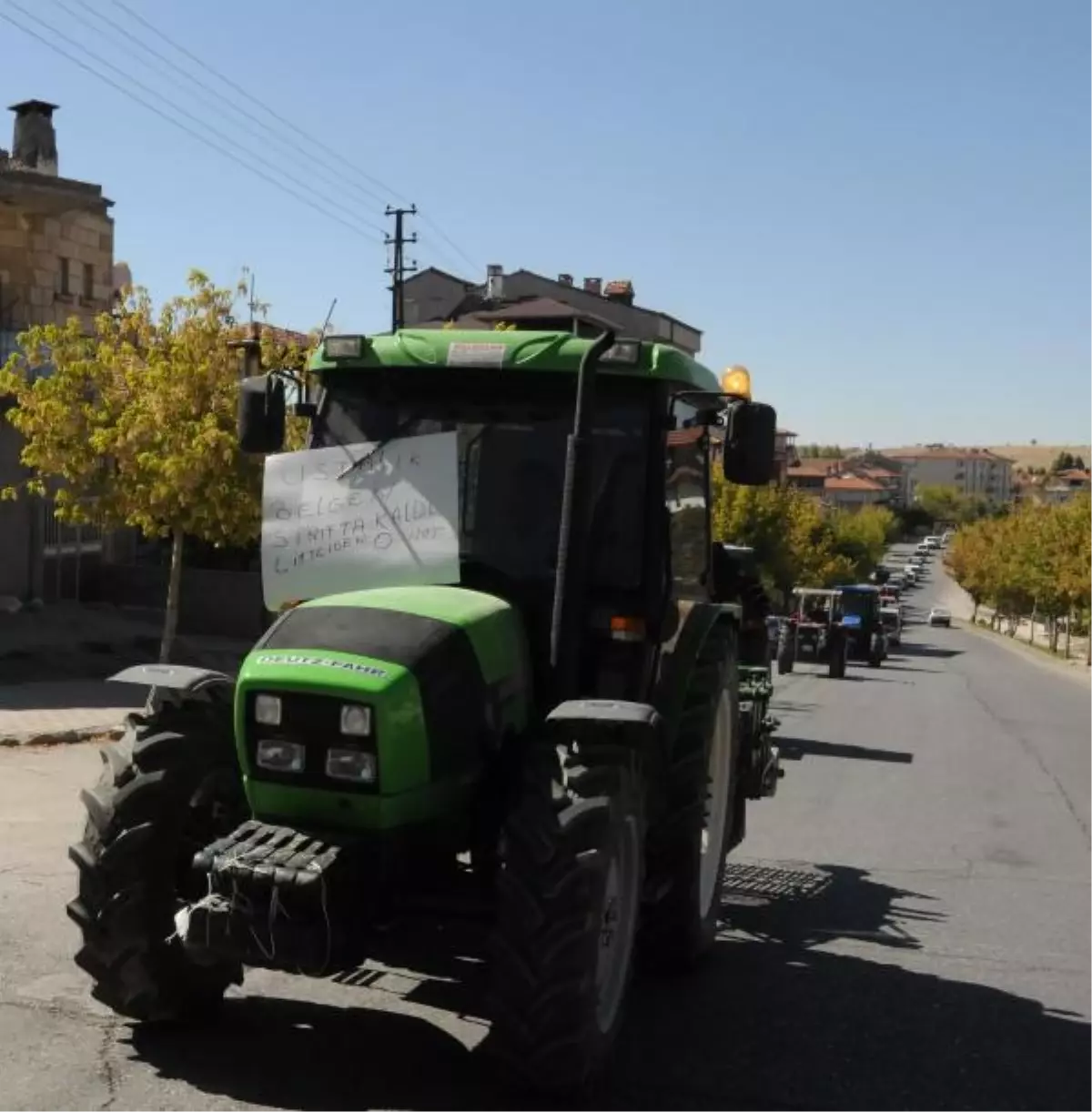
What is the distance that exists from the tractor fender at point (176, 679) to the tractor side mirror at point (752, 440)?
7.27 ft

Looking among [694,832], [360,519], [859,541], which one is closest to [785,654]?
[694,832]

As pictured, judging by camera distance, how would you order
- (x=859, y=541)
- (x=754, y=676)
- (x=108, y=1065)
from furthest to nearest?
(x=859, y=541), (x=754, y=676), (x=108, y=1065)

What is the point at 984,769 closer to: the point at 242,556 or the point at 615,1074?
the point at 615,1074

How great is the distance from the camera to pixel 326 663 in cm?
449

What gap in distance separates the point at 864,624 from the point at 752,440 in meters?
34.5

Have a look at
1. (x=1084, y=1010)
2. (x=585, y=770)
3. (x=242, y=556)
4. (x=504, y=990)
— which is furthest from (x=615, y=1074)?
(x=242, y=556)

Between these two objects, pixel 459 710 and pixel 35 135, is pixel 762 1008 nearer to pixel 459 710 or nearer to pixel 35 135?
pixel 459 710

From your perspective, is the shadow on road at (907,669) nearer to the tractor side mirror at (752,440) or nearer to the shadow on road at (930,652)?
the shadow on road at (930,652)

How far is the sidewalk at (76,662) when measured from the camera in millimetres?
13571

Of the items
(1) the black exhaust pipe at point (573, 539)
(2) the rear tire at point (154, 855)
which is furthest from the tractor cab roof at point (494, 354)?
(2) the rear tire at point (154, 855)

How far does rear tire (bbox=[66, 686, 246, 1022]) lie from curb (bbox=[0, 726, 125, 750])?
7.66 m

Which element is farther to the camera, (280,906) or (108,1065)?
(108,1065)

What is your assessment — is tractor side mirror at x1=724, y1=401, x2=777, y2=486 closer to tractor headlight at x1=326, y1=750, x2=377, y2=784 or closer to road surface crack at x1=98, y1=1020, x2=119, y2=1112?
tractor headlight at x1=326, y1=750, x2=377, y2=784

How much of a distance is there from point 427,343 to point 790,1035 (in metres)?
3.09
